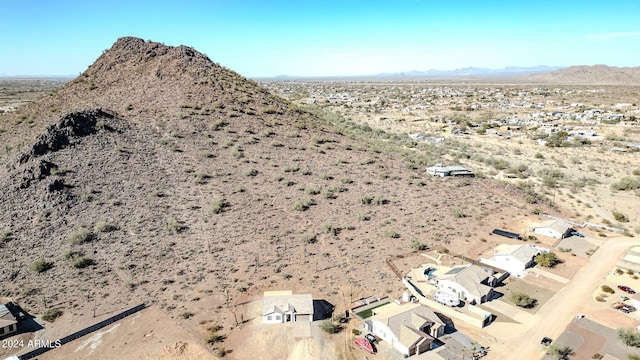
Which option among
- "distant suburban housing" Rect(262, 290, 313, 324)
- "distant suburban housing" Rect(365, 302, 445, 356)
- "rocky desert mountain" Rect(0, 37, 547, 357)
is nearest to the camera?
"distant suburban housing" Rect(365, 302, 445, 356)

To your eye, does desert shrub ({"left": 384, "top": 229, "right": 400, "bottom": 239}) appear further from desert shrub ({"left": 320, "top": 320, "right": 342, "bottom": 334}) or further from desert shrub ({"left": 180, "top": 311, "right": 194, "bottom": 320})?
desert shrub ({"left": 180, "top": 311, "right": 194, "bottom": 320})

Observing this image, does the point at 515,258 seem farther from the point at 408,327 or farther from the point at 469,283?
the point at 408,327

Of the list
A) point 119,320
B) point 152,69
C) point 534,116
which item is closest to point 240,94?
point 152,69

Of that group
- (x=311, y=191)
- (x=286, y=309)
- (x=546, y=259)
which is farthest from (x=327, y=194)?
(x=546, y=259)

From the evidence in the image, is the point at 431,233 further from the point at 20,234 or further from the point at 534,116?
the point at 534,116

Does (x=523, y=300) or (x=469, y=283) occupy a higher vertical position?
(x=469, y=283)

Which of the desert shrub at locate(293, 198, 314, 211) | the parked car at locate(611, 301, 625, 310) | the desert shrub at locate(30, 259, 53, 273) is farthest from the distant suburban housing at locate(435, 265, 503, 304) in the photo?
the desert shrub at locate(30, 259, 53, 273)

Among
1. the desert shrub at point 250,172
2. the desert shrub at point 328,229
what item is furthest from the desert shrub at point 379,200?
the desert shrub at point 250,172
